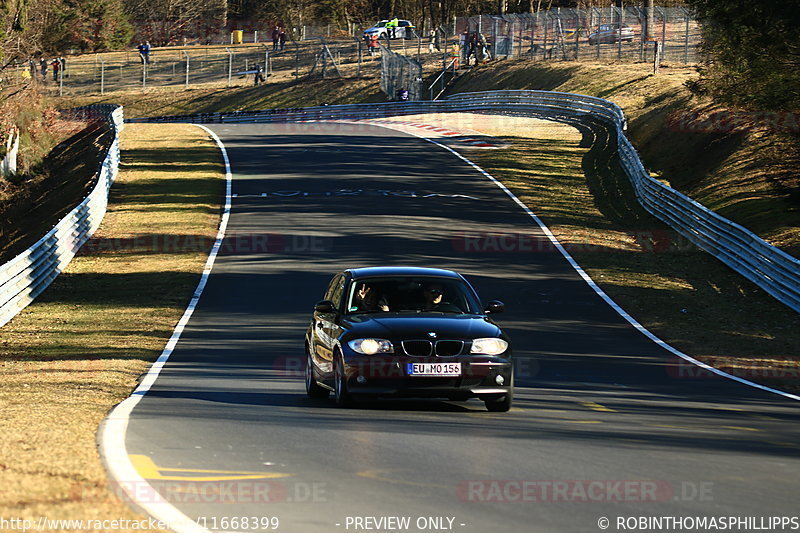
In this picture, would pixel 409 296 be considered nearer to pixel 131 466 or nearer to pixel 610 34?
pixel 131 466

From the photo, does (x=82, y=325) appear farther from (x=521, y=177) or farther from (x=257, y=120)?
(x=257, y=120)

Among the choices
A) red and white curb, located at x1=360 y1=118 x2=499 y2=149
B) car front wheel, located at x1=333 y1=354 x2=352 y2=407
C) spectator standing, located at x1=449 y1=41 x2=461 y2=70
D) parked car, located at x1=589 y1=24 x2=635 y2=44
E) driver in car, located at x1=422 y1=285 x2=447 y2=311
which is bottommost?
red and white curb, located at x1=360 y1=118 x2=499 y2=149

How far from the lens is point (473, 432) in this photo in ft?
35.6

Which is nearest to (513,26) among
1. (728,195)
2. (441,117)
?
(441,117)

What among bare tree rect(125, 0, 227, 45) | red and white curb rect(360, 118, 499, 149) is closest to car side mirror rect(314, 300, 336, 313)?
red and white curb rect(360, 118, 499, 149)

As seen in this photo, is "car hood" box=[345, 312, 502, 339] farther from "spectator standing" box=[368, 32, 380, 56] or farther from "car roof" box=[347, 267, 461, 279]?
"spectator standing" box=[368, 32, 380, 56]

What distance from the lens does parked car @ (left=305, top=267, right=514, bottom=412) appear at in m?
12.0

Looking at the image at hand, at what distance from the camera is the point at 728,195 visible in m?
37.3

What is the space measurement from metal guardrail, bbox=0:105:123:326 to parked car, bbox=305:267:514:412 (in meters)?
11.5

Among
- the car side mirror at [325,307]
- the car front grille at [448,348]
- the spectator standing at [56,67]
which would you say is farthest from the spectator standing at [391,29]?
the car front grille at [448,348]

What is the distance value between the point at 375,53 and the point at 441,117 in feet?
115

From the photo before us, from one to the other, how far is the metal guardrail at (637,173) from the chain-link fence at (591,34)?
8476 millimetres

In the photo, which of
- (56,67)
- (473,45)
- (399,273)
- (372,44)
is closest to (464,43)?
(473,45)

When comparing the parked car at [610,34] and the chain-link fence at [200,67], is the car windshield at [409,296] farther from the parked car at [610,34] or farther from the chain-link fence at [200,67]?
the chain-link fence at [200,67]
